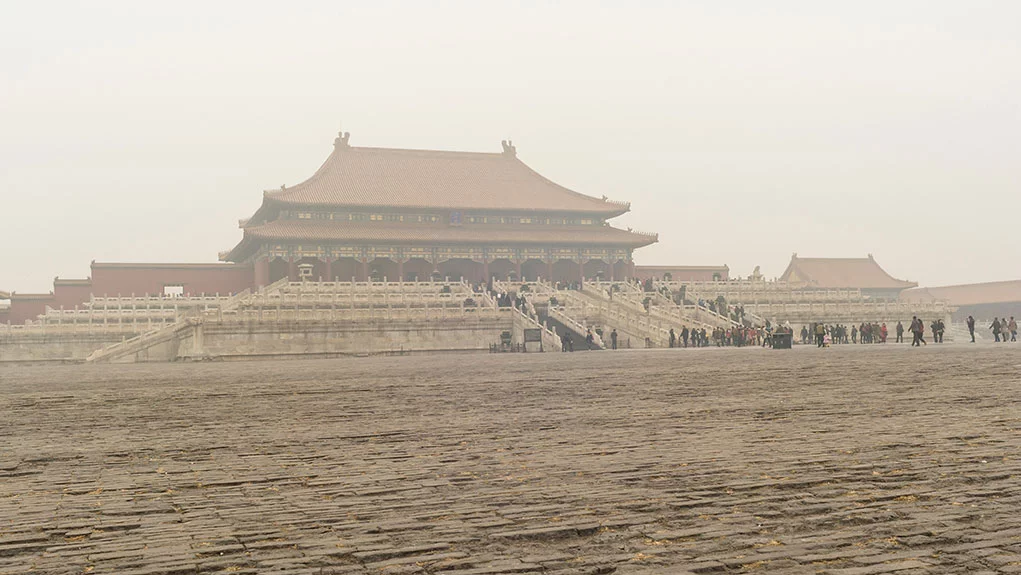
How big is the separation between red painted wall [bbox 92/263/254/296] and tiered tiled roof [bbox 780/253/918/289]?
39.1 meters

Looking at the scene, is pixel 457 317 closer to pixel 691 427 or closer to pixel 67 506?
pixel 691 427

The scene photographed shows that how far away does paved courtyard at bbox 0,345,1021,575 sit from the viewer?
461cm

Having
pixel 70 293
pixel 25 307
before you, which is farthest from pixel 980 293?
pixel 25 307

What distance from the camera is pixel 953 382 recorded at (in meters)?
14.4

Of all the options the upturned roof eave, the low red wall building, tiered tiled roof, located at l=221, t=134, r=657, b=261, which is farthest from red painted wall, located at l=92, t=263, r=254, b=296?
the upturned roof eave

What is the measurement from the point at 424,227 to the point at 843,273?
3222cm

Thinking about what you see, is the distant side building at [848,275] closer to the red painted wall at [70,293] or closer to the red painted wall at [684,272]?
the red painted wall at [684,272]

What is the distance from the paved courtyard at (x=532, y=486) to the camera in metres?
4.61

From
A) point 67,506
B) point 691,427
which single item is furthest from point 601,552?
point 691,427

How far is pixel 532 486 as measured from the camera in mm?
6391

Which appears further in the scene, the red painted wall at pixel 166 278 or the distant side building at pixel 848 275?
the distant side building at pixel 848 275

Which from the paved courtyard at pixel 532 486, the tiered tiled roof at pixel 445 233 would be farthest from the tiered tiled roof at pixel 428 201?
the paved courtyard at pixel 532 486

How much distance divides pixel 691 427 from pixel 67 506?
5403 mm

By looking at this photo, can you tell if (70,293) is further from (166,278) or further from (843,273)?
(843,273)
